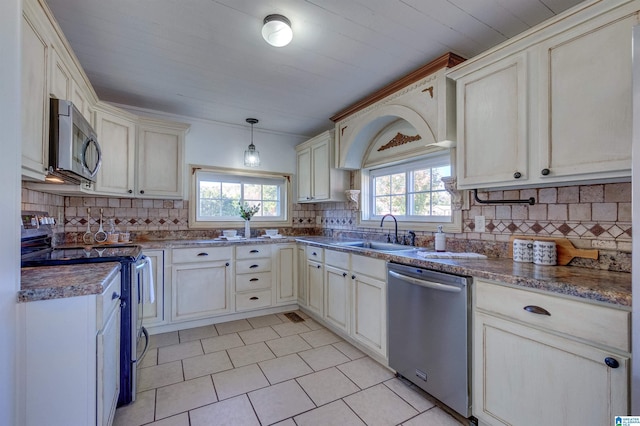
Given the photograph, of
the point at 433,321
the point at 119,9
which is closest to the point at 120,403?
the point at 433,321

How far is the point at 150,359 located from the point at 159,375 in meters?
0.31

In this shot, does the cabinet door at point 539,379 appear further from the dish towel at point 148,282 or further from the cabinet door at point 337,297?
the dish towel at point 148,282

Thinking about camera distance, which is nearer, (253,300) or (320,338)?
(320,338)

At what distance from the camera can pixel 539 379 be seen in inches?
52.4

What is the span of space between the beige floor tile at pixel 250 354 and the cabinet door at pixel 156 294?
36.0 inches

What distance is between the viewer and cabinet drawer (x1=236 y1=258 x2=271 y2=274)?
325cm

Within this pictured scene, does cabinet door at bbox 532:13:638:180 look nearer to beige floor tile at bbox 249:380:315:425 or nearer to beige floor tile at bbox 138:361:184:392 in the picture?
beige floor tile at bbox 249:380:315:425

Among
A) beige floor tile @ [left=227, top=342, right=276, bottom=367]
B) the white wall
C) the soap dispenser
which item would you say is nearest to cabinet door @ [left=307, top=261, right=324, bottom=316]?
beige floor tile @ [left=227, top=342, right=276, bottom=367]

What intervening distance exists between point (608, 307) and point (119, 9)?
9.29 feet

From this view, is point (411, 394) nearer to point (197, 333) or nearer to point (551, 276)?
point (551, 276)

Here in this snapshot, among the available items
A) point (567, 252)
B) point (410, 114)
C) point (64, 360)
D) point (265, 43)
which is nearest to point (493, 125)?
point (410, 114)

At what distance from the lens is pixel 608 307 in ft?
3.73

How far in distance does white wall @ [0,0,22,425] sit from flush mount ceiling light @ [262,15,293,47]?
1.11 metres

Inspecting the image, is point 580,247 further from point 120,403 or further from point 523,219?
point 120,403
